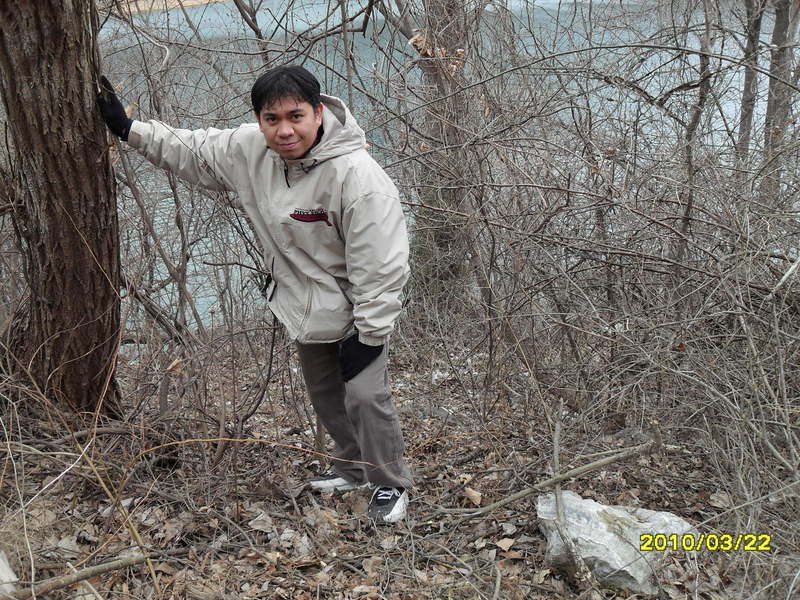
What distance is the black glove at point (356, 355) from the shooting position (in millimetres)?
3018

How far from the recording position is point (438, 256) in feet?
18.1

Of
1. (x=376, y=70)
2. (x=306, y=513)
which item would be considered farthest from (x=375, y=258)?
(x=376, y=70)

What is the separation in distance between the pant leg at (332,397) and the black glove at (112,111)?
3.67ft

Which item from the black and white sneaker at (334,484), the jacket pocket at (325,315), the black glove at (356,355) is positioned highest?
the jacket pocket at (325,315)

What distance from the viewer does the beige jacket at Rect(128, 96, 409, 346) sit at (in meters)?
2.84

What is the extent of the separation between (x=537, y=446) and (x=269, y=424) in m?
1.70

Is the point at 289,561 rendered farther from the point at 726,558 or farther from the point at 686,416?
the point at 686,416

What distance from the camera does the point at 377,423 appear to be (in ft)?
10.1

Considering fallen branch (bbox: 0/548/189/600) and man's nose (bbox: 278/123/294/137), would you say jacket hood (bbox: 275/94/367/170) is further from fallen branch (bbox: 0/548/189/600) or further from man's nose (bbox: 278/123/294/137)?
fallen branch (bbox: 0/548/189/600)

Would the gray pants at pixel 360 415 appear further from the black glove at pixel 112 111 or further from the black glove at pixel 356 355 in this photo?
the black glove at pixel 112 111

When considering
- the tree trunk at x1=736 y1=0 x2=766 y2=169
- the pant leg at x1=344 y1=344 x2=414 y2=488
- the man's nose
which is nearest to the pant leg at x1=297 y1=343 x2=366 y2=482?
the pant leg at x1=344 y1=344 x2=414 y2=488

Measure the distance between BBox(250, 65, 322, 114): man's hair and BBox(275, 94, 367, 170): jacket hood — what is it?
0.12 m

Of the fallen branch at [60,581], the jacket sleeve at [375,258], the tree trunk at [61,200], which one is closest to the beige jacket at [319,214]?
the jacket sleeve at [375,258]

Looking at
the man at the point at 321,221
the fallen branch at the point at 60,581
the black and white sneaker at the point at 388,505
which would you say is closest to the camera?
the fallen branch at the point at 60,581
